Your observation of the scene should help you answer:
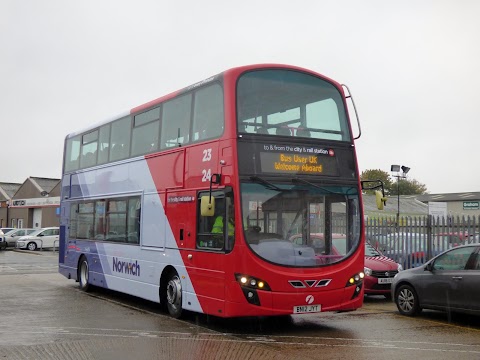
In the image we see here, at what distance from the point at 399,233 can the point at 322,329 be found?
7.69 metres

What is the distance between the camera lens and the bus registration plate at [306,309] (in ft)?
28.8

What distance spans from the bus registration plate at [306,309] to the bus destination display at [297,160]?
84.2 inches

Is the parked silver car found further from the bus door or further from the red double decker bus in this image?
the bus door

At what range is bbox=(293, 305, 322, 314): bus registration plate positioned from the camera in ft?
28.8

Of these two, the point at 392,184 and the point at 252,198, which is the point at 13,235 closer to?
the point at 252,198

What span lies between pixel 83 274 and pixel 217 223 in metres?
7.47

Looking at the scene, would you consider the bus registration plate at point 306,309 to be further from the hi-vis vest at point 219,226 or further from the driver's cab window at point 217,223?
the hi-vis vest at point 219,226

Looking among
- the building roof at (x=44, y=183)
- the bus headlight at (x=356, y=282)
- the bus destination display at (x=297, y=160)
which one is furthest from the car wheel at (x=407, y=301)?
the building roof at (x=44, y=183)

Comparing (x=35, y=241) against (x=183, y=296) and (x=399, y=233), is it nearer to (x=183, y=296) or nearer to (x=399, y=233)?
(x=399, y=233)

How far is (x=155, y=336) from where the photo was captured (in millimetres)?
8875

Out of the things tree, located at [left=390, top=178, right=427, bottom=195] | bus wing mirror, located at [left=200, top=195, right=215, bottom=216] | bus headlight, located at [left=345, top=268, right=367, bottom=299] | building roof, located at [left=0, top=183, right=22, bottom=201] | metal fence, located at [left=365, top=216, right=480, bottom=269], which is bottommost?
bus headlight, located at [left=345, top=268, right=367, bottom=299]

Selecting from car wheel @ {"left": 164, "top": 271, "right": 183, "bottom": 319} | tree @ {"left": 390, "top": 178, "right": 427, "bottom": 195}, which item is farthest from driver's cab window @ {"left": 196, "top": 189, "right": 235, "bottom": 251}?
tree @ {"left": 390, "top": 178, "right": 427, "bottom": 195}

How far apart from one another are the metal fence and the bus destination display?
22.8 ft

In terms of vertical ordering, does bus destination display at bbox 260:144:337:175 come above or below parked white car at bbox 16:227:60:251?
above
